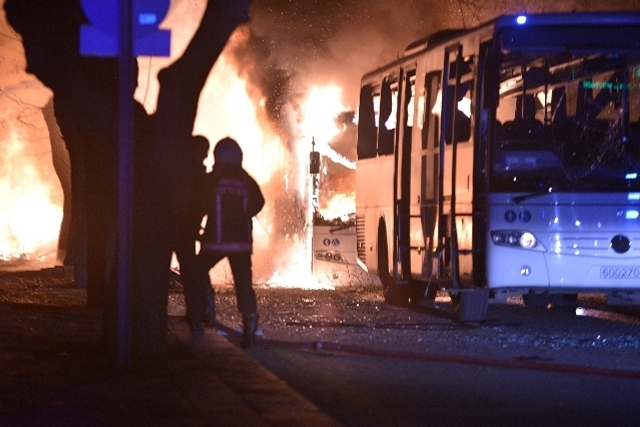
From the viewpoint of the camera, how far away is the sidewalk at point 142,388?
291 inches

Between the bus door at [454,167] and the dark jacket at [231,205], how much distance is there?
322 cm

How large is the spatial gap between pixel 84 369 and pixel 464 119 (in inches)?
242

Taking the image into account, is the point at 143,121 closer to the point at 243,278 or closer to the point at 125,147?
the point at 125,147

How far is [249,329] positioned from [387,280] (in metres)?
6.56

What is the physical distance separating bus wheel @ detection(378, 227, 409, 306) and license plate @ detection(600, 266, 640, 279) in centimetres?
416

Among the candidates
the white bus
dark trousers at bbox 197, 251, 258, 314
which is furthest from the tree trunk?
the white bus

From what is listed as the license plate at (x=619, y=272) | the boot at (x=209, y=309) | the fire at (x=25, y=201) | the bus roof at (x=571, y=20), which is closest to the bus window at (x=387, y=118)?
the bus roof at (x=571, y=20)

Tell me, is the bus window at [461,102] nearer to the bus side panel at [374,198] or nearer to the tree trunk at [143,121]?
the bus side panel at [374,198]

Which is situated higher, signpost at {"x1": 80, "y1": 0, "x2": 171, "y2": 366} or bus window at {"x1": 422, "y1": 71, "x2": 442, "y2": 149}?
bus window at {"x1": 422, "y1": 71, "x2": 442, "y2": 149}

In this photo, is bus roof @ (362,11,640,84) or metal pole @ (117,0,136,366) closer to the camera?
metal pole @ (117,0,136,366)

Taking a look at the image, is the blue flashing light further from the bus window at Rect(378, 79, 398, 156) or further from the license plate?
the bus window at Rect(378, 79, 398, 156)

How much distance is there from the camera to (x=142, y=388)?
27.3 feet

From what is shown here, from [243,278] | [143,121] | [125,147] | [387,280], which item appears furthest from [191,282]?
[387,280]

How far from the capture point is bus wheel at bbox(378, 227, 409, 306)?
55.7 ft
